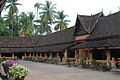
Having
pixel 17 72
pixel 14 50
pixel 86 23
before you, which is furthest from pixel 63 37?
pixel 17 72

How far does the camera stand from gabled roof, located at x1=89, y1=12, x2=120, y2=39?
25.3 m

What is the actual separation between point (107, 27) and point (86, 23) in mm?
5220

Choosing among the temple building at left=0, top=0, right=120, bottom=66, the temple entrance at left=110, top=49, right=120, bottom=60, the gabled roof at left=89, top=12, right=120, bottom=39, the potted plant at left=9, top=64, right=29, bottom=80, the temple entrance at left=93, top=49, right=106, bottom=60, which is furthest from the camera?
the temple entrance at left=93, top=49, right=106, bottom=60

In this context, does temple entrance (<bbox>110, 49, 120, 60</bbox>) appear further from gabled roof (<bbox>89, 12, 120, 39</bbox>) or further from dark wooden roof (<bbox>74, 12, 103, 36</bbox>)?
dark wooden roof (<bbox>74, 12, 103, 36</bbox>)

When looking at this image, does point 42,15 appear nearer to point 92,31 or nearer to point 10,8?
point 10,8

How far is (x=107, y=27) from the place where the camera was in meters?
27.2

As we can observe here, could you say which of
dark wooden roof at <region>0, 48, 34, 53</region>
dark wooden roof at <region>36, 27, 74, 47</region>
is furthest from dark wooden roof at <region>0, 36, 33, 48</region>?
dark wooden roof at <region>36, 27, 74, 47</region>

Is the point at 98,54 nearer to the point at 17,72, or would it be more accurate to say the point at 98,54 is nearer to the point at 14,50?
the point at 17,72

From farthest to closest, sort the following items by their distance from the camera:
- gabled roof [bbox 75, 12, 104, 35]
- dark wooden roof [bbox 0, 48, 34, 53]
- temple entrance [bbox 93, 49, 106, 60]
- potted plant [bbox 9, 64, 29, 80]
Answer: dark wooden roof [bbox 0, 48, 34, 53] < gabled roof [bbox 75, 12, 104, 35] < temple entrance [bbox 93, 49, 106, 60] < potted plant [bbox 9, 64, 29, 80]

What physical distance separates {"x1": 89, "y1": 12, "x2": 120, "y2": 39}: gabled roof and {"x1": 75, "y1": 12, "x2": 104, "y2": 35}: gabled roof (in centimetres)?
57

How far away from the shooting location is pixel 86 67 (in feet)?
80.3

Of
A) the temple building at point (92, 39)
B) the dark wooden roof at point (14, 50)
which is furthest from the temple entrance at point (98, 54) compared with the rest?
the dark wooden roof at point (14, 50)

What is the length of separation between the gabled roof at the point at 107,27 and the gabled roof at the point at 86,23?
1.87 ft

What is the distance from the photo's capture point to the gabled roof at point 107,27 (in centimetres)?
2533
